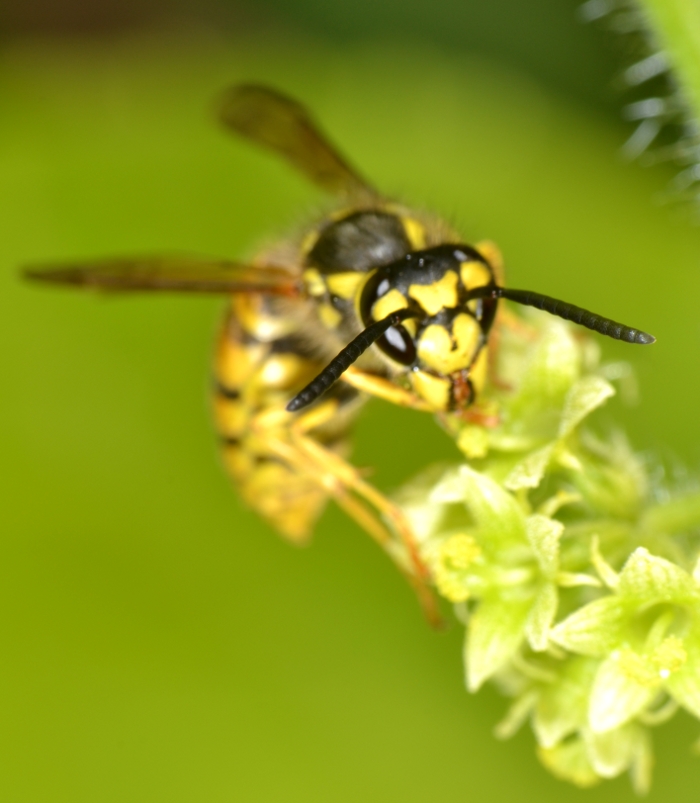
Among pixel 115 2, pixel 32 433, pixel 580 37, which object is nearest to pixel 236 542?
pixel 32 433

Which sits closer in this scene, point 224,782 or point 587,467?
point 587,467

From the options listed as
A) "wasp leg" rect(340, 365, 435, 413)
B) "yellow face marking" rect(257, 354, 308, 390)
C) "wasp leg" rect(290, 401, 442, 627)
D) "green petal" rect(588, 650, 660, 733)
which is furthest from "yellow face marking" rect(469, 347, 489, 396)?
"yellow face marking" rect(257, 354, 308, 390)

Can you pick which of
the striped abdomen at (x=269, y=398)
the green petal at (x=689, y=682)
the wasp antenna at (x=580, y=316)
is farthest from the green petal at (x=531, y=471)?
the striped abdomen at (x=269, y=398)

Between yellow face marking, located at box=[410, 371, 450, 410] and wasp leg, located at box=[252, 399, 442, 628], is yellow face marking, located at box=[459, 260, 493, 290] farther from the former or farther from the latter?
wasp leg, located at box=[252, 399, 442, 628]

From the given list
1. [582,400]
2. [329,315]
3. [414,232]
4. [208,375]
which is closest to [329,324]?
[329,315]

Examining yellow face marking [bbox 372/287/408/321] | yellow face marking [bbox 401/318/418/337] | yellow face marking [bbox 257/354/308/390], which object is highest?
yellow face marking [bbox 372/287/408/321]

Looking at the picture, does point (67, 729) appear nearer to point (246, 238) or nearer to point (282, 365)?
point (282, 365)

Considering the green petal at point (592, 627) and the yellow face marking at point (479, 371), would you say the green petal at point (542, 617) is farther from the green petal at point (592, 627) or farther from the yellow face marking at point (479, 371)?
the yellow face marking at point (479, 371)
